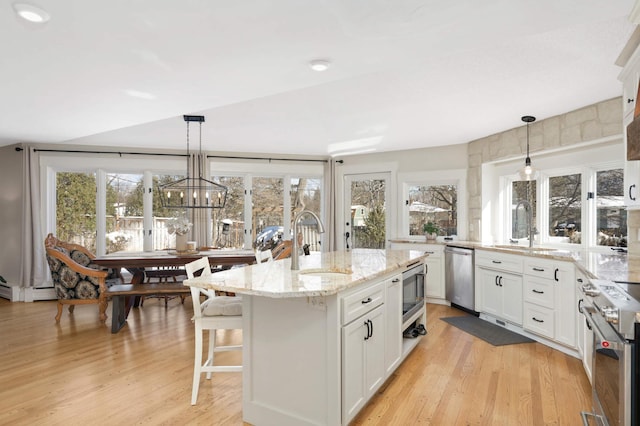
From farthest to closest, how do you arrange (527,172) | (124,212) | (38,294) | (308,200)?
(308,200)
(124,212)
(38,294)
(527,172)

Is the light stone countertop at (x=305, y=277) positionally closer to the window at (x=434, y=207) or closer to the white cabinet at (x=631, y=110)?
the white cabinet at (x=631, y=110)

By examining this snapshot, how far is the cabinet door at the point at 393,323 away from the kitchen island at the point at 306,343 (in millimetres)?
182

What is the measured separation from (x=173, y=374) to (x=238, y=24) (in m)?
2.57

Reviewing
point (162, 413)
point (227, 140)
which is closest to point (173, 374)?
point (162, 413)

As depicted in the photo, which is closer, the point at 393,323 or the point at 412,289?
the point at 393,323

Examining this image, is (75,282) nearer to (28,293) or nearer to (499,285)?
(28,293)

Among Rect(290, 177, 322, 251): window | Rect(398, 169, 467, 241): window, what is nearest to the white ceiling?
Rect(398, 169, 467, 241): window

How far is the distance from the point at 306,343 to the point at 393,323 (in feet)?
3.16

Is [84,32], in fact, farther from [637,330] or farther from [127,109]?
[637,330]

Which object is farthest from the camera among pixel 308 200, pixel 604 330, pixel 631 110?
pixel 308 200

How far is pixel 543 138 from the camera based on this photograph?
3.97 metres

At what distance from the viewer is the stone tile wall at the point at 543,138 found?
10.7 ft

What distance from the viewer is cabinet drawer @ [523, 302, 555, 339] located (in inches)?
131

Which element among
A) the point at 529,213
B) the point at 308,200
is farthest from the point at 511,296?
the point at 308,200
